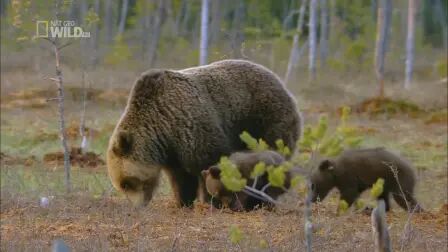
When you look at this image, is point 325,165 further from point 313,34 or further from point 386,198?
point 313,34

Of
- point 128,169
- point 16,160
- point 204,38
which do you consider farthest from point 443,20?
point 128,169

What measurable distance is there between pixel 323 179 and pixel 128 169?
96.8 inches

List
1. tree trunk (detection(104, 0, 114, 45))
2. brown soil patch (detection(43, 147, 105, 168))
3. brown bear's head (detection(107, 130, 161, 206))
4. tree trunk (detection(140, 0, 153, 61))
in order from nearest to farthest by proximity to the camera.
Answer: brown bear's head (detection(107, 130, 161, 206)) < brown soil patch (detection(43, 147, 105, 168)) < tree trunk (detection(140, 0, 153, 61)) < tree trunk (detection(104, 0, 114, 45))

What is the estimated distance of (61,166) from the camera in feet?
57.1

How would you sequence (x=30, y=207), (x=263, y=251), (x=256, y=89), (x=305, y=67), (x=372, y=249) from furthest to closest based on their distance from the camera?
1. (x=305, y=67)
2. (x=256, y=89)
3. (x=30, y=207)
4. (x=372, y=249)
5. (x=263, y=251)

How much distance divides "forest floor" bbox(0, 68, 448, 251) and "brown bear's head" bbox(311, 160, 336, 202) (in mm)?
243

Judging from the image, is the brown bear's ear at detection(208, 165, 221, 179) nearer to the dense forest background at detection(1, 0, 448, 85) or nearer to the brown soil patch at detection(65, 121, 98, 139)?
the brown soil patch at detection(65, 121, 98, 139)

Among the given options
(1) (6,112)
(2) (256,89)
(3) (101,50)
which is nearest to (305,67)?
(3) (101,50)

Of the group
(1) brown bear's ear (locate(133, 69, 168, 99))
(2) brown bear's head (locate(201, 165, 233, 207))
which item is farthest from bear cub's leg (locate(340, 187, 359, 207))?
(1) brown bear's ear (locate(133, 69, 168, 99))

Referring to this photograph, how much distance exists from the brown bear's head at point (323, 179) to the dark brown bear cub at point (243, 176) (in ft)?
1.35

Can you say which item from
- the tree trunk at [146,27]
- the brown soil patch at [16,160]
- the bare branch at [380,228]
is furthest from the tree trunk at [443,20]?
the bare branch at [380,228]

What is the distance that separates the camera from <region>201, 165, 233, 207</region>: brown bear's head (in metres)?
11.4

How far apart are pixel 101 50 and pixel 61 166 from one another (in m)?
27.6

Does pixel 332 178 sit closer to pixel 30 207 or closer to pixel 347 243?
pixel 347 243
